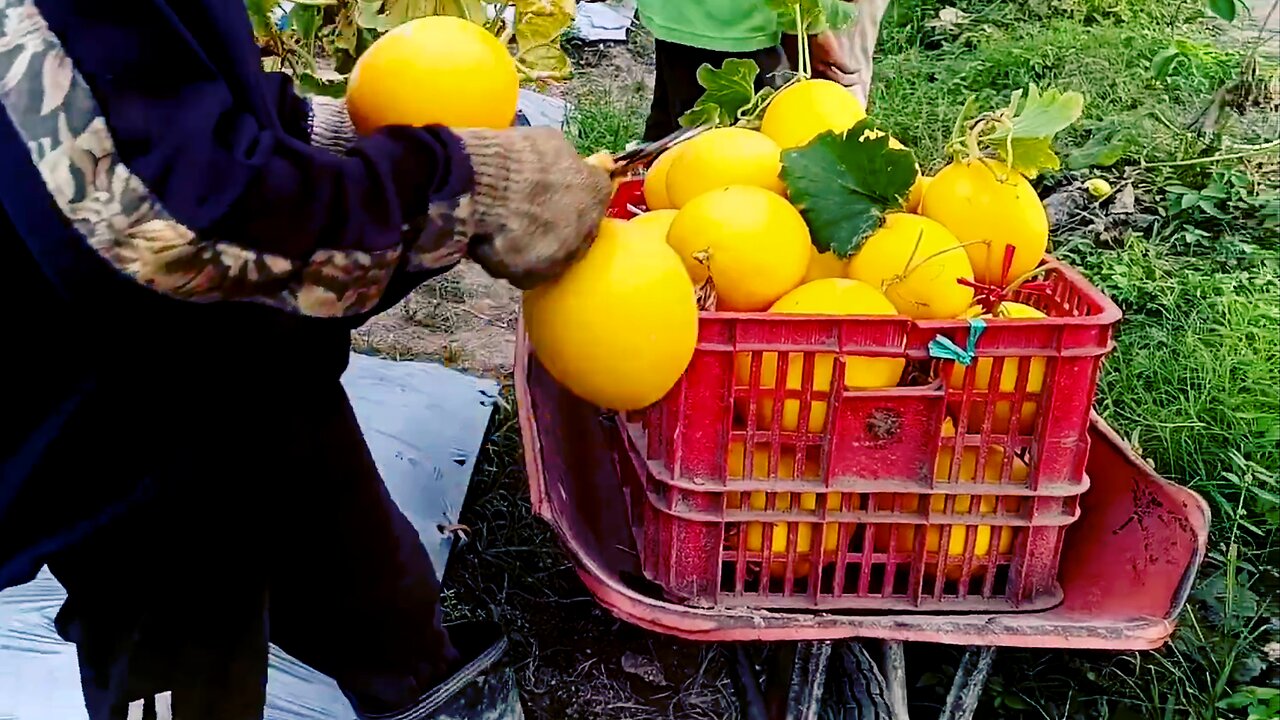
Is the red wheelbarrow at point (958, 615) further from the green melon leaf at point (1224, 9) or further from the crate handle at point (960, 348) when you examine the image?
the green melon leaf at point (1224, 9)

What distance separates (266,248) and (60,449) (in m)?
0.40

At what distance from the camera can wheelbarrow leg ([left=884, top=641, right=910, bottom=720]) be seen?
152cm

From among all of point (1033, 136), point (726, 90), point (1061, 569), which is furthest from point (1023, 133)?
point (1061, 569)

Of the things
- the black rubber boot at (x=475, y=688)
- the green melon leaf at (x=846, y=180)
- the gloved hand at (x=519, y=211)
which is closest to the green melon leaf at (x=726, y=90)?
the green melon leaf at (x=846, y=180)

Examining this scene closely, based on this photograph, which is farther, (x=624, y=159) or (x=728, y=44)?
(x=728, y=44)

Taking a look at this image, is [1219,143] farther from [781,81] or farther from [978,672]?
[978,672]

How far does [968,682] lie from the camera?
1522 millimetres

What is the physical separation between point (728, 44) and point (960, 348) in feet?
5.03

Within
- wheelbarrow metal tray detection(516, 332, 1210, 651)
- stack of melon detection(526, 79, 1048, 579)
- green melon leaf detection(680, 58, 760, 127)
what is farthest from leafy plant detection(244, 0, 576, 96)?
wheelbarrow metal tray detection(516, 332, 1210, 651)

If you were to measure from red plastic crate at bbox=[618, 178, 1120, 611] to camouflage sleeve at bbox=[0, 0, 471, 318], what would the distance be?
47 cm

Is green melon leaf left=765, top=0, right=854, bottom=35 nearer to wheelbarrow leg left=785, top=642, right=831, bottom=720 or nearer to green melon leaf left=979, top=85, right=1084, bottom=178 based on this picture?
green melon leaf left=979, top=85, right=1084, bottom=178

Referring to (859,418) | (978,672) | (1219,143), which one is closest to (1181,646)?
(978,672)

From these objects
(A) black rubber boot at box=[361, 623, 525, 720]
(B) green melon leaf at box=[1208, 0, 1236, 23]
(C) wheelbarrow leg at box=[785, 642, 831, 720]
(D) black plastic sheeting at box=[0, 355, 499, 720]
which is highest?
(B) green melon leaf at box=[1208, 0, 1236, 23]

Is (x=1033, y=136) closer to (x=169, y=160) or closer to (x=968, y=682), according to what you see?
(x=968, y=682)
